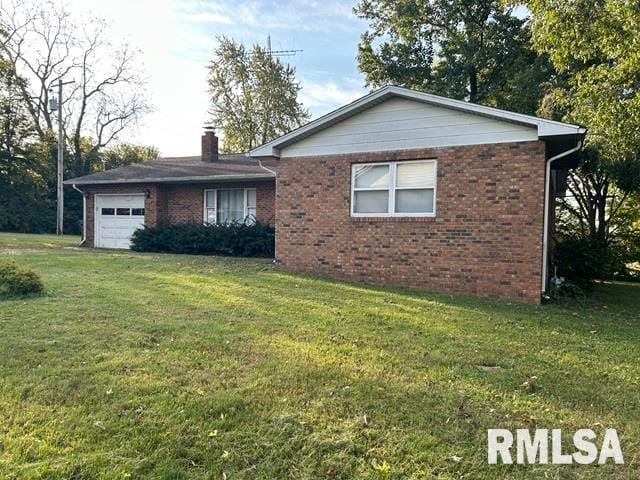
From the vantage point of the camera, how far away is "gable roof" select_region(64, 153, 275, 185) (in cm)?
1500

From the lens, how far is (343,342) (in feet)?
16.5

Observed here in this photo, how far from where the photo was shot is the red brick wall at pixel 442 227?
8.29 metres

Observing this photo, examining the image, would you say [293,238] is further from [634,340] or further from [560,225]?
[560,225]

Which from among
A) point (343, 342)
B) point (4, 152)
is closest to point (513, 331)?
point (343, 342)

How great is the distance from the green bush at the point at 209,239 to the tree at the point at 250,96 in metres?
18.7

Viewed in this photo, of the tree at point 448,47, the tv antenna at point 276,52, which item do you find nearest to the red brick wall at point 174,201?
the tree at point 448,47

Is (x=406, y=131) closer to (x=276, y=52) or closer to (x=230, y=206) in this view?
(x=230, y=206)

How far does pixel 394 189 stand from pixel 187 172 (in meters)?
9.60

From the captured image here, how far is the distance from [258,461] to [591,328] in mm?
5676

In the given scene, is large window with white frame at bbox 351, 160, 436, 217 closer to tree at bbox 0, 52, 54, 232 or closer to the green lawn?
the green lawn

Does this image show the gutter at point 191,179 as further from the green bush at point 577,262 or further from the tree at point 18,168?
the tree at point 18,168

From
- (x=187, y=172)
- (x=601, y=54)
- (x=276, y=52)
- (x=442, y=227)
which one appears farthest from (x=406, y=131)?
(x=276, y=52)

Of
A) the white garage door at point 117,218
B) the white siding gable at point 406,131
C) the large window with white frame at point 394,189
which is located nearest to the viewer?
the white siding gable at point 406,131

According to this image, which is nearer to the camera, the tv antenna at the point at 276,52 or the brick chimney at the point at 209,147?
the brick chimney at the point at 209,147
